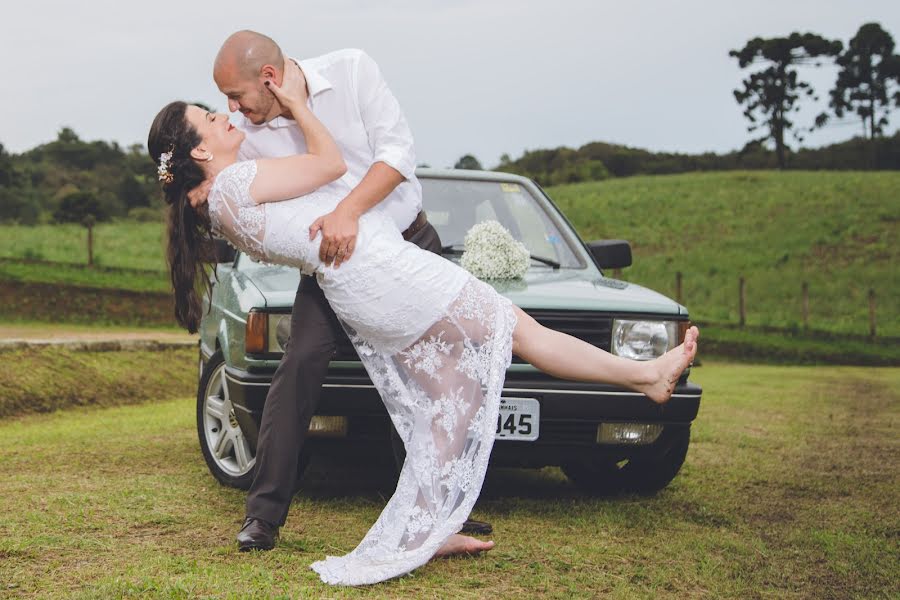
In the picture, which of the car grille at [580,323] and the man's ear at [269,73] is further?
the car grille at [580,323]

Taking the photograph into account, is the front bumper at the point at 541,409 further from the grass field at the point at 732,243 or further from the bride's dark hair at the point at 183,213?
the grass field at the point at 732,243

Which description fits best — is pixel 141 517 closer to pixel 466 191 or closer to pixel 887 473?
pixel 466 191

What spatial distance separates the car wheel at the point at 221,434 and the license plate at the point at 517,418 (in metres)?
1.27

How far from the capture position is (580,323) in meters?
4.66

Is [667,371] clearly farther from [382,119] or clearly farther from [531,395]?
[382,119]

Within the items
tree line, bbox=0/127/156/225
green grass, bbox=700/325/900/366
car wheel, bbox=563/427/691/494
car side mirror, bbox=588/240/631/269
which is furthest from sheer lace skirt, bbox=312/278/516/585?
tree line, bbox=0/127/156/225

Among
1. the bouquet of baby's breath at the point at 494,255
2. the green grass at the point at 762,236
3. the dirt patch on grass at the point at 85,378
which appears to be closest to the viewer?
the bouquet of baby's breath at the point at 494,255

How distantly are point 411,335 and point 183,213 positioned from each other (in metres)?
0.96

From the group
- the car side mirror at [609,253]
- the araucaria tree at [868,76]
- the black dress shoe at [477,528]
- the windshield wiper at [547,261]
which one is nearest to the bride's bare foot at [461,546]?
the black dress shoe at [477,528]

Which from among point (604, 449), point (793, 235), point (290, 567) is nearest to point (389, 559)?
point (290, 567)

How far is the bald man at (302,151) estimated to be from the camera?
3.60 m

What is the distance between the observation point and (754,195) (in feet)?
174

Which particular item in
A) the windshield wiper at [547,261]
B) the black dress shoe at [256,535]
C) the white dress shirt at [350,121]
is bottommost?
the black dress shoe at [256,535]

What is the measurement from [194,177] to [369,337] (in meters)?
0.85
